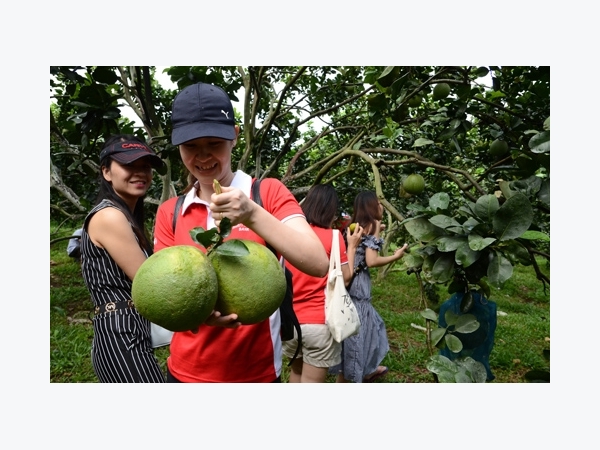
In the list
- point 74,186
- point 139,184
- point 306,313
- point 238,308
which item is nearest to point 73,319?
point 74,186

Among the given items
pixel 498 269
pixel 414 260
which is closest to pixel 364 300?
pixel 414 260

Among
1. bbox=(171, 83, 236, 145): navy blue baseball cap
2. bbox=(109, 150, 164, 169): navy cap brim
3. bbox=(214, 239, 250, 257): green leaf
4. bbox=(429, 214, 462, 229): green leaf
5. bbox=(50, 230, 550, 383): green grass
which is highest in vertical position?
bbox=(171, 83, 236, 145): navy blue baseball cap

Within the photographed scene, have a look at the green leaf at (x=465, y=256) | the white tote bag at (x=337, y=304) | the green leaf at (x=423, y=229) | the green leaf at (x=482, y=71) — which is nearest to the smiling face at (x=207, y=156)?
the green leaf at (x=423, y=229)

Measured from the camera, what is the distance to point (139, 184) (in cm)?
174

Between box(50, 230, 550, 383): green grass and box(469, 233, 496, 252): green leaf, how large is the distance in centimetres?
136

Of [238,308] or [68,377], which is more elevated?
[238,308]

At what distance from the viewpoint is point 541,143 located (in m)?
1.47

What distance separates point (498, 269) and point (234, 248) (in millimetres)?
814

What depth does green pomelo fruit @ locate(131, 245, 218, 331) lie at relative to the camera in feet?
3.43

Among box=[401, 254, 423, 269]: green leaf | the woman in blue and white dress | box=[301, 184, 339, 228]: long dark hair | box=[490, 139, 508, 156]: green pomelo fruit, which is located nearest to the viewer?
box=[401, 254, 423, 269]: green leaf

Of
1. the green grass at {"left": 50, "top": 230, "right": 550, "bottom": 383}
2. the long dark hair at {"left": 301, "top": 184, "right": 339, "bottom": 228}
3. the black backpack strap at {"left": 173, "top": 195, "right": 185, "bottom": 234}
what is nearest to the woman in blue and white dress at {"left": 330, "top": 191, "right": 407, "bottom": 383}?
the long dark hair at {"left": 301, "top": 184, "right": 339, "bottom": 228}

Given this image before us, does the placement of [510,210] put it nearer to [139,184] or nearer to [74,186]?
[139,184]

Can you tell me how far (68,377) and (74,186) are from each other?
2462 millimetres

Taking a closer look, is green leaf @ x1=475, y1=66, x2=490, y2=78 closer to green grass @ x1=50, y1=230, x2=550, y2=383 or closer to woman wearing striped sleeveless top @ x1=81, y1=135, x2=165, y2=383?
green grass @ x1=50, y1=230, x2=550, y2=383
